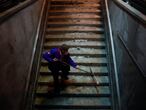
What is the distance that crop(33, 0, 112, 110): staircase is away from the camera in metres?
6.69

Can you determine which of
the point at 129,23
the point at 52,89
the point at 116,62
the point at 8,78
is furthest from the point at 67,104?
the point at 129,23

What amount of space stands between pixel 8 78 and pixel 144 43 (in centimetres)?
276

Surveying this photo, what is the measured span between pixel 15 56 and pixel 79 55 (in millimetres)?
3218

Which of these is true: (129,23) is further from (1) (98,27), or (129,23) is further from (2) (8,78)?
(1) (98,27)

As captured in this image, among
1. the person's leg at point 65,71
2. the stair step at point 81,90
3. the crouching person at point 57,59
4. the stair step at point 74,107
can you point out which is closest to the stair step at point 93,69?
the person's leg at point 65,71

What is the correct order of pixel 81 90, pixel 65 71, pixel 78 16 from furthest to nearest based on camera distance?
pixel 78 16 → pixel 81 90 → pixel 65 71

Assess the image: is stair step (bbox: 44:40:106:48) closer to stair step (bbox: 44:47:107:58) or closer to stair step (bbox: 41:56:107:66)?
stair step (bbox: 44:47:107:58)

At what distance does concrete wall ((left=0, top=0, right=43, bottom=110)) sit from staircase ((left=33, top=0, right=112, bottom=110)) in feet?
3.56

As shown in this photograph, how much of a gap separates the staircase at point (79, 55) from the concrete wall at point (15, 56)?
1.09m

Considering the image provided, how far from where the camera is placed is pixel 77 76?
24.3 feet

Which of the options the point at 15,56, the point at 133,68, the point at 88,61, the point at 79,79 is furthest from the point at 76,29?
the point at 133,68

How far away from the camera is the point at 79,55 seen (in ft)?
26.2

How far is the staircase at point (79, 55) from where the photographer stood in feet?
22.0

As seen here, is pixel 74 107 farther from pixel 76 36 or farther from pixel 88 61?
pixel 76 36
